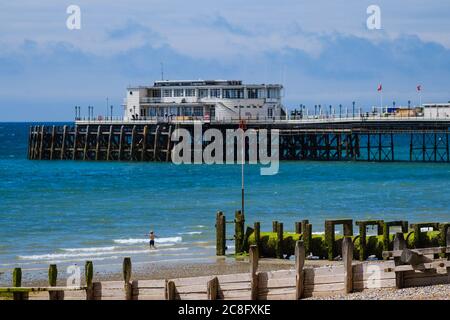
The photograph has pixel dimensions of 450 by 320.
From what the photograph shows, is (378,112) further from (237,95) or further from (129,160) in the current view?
(129,160)

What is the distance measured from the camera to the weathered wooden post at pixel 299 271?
87.1 feet

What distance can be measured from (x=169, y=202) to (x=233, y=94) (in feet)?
143

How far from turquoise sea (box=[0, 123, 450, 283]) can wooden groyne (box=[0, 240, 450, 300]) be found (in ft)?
44.8

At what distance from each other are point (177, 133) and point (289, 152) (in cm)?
1055

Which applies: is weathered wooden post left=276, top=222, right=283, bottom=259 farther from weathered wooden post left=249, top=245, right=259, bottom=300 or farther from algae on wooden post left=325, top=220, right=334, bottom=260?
weathered wooden post left=249, top=245, right=259, bottom=300

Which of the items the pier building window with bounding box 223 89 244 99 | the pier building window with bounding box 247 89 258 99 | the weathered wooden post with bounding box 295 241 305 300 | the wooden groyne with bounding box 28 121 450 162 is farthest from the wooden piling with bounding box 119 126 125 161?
the weathered wooden post with bounding box 295 241 305 300

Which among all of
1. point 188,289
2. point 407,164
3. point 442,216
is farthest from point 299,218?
point 407,164

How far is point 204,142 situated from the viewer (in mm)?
107875

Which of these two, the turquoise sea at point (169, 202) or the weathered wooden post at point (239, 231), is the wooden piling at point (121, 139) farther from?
the weathered wooden post at point (239, 231)

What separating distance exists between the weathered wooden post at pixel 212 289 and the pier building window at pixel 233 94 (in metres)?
84.4

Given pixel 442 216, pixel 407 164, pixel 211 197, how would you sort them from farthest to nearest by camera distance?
pixel 407 164 < pixel 211 197 < pixel 442 216

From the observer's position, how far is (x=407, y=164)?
101000 millimetres

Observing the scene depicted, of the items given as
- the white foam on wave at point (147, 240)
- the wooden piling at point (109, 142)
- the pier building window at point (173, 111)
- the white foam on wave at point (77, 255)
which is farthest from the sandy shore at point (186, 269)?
the pier building window at point (173, 111)

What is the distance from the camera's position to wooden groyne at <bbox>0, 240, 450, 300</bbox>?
26500 millimetres
